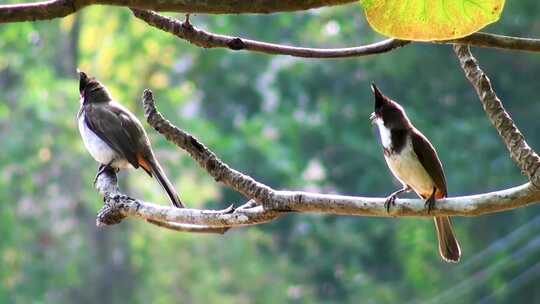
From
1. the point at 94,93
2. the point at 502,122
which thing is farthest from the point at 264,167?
the point at 502,122

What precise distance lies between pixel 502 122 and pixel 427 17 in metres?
0.74

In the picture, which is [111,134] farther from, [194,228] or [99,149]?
[194,228]

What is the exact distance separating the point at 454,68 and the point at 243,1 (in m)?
16.0

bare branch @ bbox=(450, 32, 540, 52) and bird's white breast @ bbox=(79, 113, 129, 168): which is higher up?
bare branch @ bbox=(450, 32, 540, 52)

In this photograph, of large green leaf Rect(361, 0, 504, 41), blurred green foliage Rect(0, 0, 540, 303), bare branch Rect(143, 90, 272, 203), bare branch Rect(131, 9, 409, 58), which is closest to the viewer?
large green leaf Rect(361, 0, 504, 41)

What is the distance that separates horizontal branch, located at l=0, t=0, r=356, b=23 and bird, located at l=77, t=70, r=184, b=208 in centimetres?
337

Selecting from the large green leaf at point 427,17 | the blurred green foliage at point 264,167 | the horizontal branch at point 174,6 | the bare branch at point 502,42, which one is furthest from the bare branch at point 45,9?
the blurred green foliage at point 264,167

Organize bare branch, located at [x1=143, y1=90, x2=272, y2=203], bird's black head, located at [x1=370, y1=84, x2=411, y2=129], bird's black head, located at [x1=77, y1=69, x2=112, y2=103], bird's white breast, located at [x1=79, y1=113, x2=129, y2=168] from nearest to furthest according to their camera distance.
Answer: bare branch, located at [x1=143, y1=90, x2=272, y2=203] < bird's black head, located at [x1=370, y1=84, x2=411, y2=129] < bird's white breast, located at [x1=79, y1=113, x2=129, y2=168] < bird's black head, located at [x1=77, y1=69, x2=112, y2=103]

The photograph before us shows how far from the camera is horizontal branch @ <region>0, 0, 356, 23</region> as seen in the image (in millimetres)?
1673

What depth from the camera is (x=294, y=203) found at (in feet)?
7.74

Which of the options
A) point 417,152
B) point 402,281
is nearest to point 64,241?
point 402,281

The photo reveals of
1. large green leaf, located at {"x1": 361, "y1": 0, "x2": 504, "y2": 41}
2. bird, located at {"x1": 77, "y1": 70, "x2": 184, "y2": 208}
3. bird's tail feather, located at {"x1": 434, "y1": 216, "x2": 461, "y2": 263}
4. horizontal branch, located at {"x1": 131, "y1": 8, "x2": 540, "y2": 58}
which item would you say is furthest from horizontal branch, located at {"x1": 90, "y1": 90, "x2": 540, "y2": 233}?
bird, located at {"x1": 77, "y1": 70, "x2": 184, "y2": 208}

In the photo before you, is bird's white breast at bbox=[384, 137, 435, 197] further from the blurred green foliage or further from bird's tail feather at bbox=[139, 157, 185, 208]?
the blurred green foliage

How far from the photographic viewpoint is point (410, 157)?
12.5ft
